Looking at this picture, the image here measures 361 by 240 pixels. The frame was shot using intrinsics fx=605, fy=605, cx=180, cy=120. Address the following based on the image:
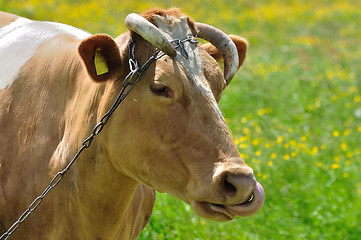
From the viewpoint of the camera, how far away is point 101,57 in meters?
3.16

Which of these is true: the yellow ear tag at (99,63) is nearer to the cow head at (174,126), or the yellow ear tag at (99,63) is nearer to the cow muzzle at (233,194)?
the cow head at (174,126)

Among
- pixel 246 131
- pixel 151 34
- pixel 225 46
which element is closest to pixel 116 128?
pixel 151 34

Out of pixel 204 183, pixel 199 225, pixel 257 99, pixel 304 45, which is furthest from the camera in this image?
pixel 304 45

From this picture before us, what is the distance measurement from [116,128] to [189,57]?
542 mm

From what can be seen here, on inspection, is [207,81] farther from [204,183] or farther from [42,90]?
[42,90]

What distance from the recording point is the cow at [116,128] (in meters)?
3.04

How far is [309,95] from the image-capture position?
400 inches

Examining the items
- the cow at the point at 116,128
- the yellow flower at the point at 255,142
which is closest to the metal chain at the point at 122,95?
the cow at the point at 116,128

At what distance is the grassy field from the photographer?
229 inches

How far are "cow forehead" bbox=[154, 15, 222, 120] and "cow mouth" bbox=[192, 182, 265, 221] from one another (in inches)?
17.4

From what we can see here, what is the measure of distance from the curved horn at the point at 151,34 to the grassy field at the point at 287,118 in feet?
7.93

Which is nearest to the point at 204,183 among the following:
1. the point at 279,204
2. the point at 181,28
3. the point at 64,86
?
the point at 181,28

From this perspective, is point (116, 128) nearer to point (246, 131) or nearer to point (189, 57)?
point (189, 57)

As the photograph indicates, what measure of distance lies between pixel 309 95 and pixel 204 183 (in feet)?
24.6
